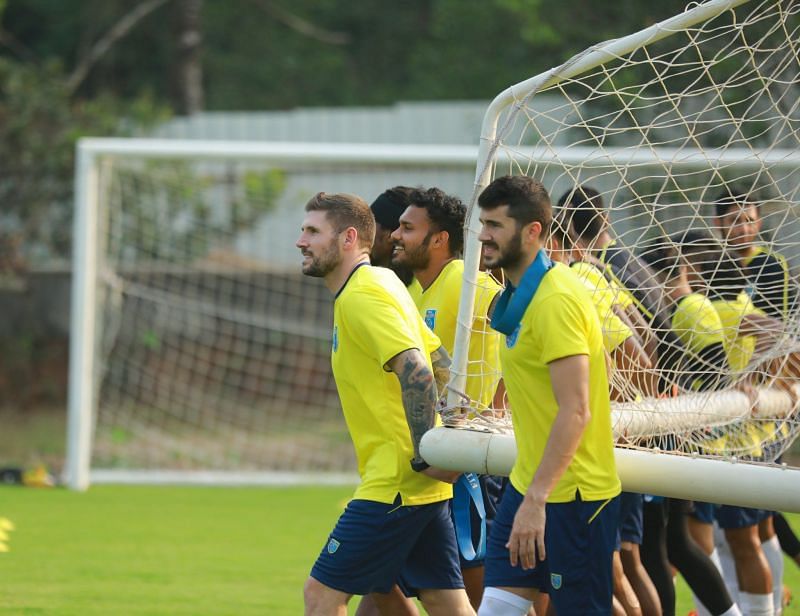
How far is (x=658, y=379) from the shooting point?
565 centimetres

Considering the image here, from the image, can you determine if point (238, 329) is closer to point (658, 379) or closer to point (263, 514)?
point (263, 514)

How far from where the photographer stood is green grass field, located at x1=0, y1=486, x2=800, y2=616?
6.77 meters

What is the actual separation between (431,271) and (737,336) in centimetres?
152

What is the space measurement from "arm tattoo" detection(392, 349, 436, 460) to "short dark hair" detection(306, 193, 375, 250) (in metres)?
0.56

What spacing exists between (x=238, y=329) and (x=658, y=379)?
29.4 feet

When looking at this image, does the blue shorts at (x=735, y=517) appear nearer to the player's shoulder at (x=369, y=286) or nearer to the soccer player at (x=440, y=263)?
the soccer player at (x=440, y=263)

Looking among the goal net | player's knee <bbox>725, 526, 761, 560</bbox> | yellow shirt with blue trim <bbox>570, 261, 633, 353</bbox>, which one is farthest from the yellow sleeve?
the goal net

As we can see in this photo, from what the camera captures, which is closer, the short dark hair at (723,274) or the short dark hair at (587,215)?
the short dark hair at (587,215)

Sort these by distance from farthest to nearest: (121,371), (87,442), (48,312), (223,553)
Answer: (48,312), (121,371), (87,442), (223,553)

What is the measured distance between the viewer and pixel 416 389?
446 cm

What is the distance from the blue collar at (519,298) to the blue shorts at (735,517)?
278 cm

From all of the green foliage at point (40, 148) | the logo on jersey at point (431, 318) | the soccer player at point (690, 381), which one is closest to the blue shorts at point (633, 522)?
the soccer player at point (690, 381)

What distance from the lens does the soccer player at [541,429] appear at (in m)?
4.03

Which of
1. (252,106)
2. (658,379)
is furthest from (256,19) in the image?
(658,379)
